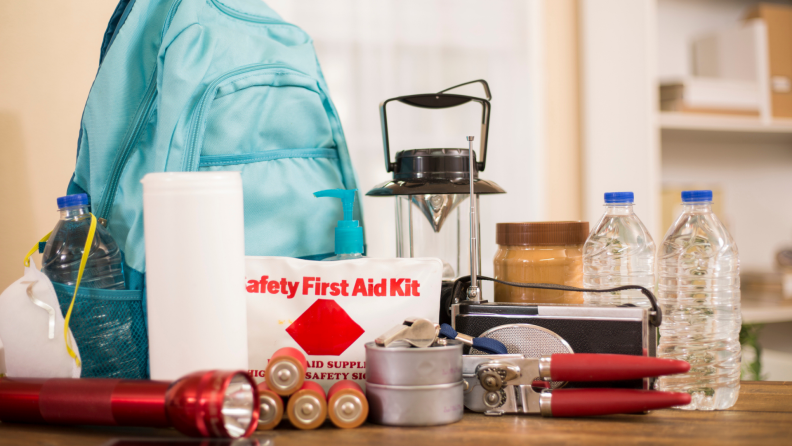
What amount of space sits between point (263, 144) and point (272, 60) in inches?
4.4

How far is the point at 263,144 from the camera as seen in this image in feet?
2.32

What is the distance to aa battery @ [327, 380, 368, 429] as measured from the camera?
0.48 metres

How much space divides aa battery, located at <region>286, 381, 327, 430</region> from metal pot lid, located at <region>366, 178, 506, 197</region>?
0.24 meters

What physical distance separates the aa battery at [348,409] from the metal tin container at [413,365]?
0.07 feet

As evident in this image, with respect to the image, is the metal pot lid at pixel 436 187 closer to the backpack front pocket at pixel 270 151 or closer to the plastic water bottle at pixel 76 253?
the backpack front pocket at pixel 270 151

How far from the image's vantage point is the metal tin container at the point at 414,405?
474 millimetres

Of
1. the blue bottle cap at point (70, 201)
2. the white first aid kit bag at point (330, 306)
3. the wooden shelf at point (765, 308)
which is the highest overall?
the blue bottle cap at point (70, 201)

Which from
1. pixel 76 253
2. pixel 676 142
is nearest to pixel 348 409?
pixel 76 253

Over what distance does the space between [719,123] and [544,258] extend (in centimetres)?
113

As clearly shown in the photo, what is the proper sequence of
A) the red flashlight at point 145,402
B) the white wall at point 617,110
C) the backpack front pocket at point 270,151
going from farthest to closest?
the white wall at point 617,110 → the backpack front pocket at point 270,151 → the red flashlight at point 145,402

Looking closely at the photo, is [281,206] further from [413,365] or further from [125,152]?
[413,365]

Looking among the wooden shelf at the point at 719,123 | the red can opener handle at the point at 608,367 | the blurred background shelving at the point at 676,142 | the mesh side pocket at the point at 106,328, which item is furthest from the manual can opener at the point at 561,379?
the wooden shelf at the point at 719,123

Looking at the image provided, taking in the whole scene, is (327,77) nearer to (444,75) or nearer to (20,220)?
(444,75)

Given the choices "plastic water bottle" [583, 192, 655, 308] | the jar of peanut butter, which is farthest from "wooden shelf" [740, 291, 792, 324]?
the jar of peanut butter
